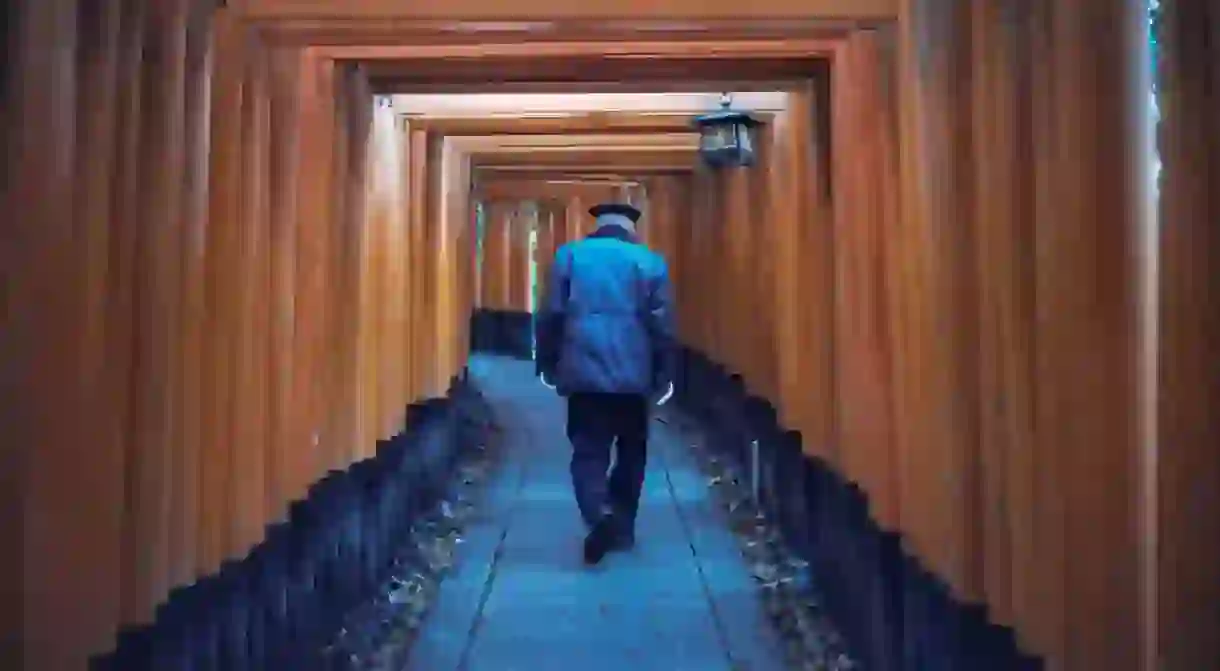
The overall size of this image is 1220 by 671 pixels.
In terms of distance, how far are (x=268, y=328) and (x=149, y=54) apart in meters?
1.28

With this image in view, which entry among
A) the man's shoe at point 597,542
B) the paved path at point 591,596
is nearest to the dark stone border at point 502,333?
the paved path at point 591,596

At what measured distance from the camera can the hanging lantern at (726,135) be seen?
5.79 meters

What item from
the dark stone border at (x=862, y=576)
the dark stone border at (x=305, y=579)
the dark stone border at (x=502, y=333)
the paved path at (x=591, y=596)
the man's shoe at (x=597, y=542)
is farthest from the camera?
the dark stone border at (x=502, y=333)

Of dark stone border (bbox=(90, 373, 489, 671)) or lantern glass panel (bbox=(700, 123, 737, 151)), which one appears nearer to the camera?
dark stone border (bbox=(90, 373, 489, 671))

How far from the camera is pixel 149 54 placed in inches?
100

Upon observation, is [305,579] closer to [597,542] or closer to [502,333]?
[597,542]

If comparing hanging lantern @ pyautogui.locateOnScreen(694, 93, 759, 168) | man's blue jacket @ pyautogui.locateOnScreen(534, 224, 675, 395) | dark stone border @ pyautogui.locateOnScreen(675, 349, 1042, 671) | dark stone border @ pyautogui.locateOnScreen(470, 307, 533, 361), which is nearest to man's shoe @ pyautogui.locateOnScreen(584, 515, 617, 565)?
man's blue jacket @ pyautogui.locateOnScreen(534, 224, 675, 395)

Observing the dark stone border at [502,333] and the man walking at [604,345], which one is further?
the dark stone border at [502,333]

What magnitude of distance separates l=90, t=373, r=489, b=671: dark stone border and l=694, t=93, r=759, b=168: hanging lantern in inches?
67.9

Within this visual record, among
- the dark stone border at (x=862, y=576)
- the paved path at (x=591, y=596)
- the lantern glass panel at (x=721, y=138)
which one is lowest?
the paved path at (x=591, y=596)

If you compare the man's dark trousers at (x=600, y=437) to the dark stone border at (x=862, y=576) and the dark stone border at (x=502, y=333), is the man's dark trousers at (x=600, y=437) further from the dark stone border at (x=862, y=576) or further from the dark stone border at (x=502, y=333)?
the dark stone border at (x=502, y=333)

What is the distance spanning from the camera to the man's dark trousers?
5773 mm

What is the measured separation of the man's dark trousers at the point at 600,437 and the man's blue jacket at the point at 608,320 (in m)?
0.12

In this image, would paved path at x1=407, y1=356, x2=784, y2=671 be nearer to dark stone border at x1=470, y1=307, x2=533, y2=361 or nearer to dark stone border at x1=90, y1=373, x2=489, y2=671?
dark stone border at x1=90, y1=373, x2=489, y2=671
